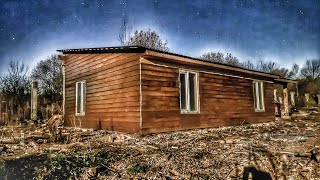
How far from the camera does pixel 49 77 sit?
36.4 meters

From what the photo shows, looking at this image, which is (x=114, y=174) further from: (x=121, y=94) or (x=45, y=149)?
(x=121, y=94)

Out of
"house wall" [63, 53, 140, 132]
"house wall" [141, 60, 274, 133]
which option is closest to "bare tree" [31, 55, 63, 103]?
"house wall" [63, 53, 140, 132]

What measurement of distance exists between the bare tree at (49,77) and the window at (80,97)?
20641 mm

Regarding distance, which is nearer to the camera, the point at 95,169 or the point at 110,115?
the point at 95,169

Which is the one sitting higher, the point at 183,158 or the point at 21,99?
the point at 21,99

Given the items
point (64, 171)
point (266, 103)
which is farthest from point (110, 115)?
point (266, 103)

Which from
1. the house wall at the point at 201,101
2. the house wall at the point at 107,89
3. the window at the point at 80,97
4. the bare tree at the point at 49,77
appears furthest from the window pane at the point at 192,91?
the bare tree at the point at 49,77

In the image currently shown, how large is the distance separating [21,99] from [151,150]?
2264 cm

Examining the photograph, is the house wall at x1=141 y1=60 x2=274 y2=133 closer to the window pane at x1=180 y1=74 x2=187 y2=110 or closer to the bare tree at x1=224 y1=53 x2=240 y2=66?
the window pane at x1=180 y1=74 x2=187 y2=110

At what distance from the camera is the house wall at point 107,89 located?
8875 millimetres

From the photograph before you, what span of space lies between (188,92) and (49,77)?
32048 mm

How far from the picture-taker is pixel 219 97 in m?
11.5

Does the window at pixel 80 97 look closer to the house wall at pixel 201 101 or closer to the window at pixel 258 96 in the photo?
the house wall at pixel 201 101

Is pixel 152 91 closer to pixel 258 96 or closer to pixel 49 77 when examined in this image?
pixel 258 96
